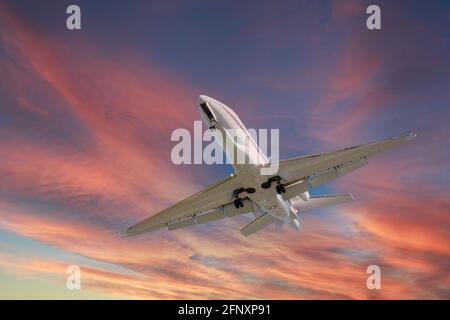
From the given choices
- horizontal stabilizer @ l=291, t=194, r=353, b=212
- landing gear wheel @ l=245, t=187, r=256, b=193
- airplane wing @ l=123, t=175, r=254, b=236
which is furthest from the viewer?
horizontal stabilizer @ l=291, t=194, r=353, b=212

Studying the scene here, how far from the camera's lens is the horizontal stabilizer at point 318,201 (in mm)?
55688

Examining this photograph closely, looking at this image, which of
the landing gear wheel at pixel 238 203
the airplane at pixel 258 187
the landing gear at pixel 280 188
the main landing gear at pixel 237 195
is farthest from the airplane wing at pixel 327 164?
the landing gear wheel at pixel 238 203

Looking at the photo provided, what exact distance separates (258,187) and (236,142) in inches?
288

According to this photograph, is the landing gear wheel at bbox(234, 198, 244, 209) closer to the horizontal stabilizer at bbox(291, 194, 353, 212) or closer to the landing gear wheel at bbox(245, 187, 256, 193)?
the landing gear wheel at bbox(245, 187, 256, 193)

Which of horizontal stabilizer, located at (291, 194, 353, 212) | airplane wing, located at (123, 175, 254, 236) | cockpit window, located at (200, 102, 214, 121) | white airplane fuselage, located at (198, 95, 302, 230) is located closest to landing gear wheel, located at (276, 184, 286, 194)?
white airplane fuselage, located at (198, 95, 302, 230)

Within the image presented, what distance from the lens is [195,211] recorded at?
179 ft

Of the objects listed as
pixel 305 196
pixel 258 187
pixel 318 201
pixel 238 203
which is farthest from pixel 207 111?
pixel 318 201

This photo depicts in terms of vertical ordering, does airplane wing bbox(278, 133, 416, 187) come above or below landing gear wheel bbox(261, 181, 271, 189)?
above

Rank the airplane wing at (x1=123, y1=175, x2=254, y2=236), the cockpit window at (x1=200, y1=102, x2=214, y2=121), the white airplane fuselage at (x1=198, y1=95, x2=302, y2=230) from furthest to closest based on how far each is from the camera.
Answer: the airplane wing at (x1=123, y1=175, x2=254, y2=236) < the white airplane fuselage at (x1=198, y1=95, x2=302, y2=230) < the cockpit window at (x1=200, y1=102, x2=214, y2=121)

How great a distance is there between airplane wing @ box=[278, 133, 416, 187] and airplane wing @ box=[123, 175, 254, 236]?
811cm

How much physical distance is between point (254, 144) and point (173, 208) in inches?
565

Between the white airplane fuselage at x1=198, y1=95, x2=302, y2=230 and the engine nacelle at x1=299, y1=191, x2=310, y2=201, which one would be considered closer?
the white airplane fuselage at x1=198, y1=95, x2=302, y2=230

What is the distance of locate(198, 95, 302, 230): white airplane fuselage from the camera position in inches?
1695

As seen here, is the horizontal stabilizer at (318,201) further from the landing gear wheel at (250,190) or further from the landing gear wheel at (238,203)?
the landing gear wheel at (250,190)
